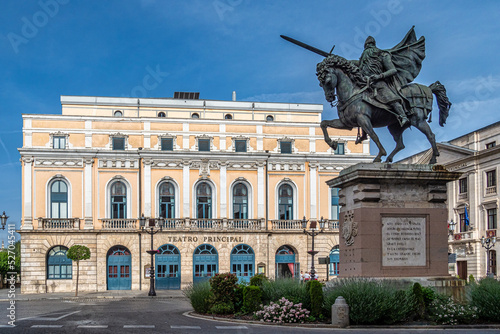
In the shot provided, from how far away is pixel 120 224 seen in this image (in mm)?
49531

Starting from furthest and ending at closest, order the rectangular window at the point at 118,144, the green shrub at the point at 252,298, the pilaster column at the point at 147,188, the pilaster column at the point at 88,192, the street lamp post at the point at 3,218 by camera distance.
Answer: the rectangular window at the point at 118,144
the pilaster column at the point at 147,188
the pilaster column at the point at 88,192
the street lamp post at the point at 3,218
the green shrub at the point at 252,298

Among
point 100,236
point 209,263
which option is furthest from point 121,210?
point 209,263

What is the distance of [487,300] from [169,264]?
37.4 metres

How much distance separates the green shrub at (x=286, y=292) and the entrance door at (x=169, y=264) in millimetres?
32365

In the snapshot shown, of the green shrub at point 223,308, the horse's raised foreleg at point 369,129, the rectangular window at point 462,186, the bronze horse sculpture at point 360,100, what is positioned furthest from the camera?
the rectangular window at point 462,186

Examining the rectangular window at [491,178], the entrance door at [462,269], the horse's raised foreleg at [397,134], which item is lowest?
the entrance door at [462,269]

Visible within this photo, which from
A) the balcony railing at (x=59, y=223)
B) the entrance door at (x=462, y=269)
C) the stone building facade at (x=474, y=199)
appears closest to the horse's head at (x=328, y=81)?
the balcony railing at (x=59, y=223)

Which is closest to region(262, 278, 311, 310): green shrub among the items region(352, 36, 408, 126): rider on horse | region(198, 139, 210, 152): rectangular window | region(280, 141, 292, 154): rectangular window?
region(352, 36, 408, 126): rider on horse

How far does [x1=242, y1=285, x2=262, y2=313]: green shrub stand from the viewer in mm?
16781

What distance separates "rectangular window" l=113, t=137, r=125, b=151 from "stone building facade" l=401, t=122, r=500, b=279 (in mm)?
27809

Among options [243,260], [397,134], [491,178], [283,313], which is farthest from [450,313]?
[491,178]

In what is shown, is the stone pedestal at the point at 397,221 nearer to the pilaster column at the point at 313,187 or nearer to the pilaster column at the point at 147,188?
the pilaster column at the point at 147,188

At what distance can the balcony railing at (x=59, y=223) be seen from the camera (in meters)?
48.4

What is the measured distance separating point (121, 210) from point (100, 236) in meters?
2.62
